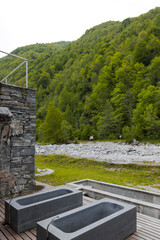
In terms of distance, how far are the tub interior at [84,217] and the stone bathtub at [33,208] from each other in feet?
2.86

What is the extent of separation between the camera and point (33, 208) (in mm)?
3414

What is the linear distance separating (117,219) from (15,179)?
12.2 ft

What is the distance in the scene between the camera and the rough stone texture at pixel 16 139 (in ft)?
16.9

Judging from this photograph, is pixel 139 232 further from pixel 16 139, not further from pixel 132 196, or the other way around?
pixel 16 139

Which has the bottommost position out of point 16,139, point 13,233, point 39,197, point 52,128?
point 13,233

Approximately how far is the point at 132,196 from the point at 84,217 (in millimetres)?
3514

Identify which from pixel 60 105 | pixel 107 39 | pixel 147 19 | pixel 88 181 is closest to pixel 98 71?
pixel 60 105

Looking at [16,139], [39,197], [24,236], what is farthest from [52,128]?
[24,236]

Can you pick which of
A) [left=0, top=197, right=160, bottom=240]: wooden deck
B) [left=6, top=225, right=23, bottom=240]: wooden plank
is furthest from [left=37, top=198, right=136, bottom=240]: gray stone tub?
[left=6, top=225, right=23, bottom=240]: wooden plank

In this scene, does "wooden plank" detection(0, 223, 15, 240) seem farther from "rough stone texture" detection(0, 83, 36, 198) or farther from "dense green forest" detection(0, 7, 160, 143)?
"dense green forest" detection(0, 7, 160, 143)

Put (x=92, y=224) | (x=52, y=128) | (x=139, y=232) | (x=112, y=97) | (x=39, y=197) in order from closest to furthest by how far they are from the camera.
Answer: (x=92, y=224)
(x=139, y=232)
(x=39, y=197)
(x=52, y=128)
(x=112, y=97)

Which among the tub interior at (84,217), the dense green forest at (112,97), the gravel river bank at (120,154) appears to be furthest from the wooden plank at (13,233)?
the dense green forest at (112,97)

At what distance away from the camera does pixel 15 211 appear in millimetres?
3256

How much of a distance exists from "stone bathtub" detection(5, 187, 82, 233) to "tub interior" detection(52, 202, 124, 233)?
872 millimetres
